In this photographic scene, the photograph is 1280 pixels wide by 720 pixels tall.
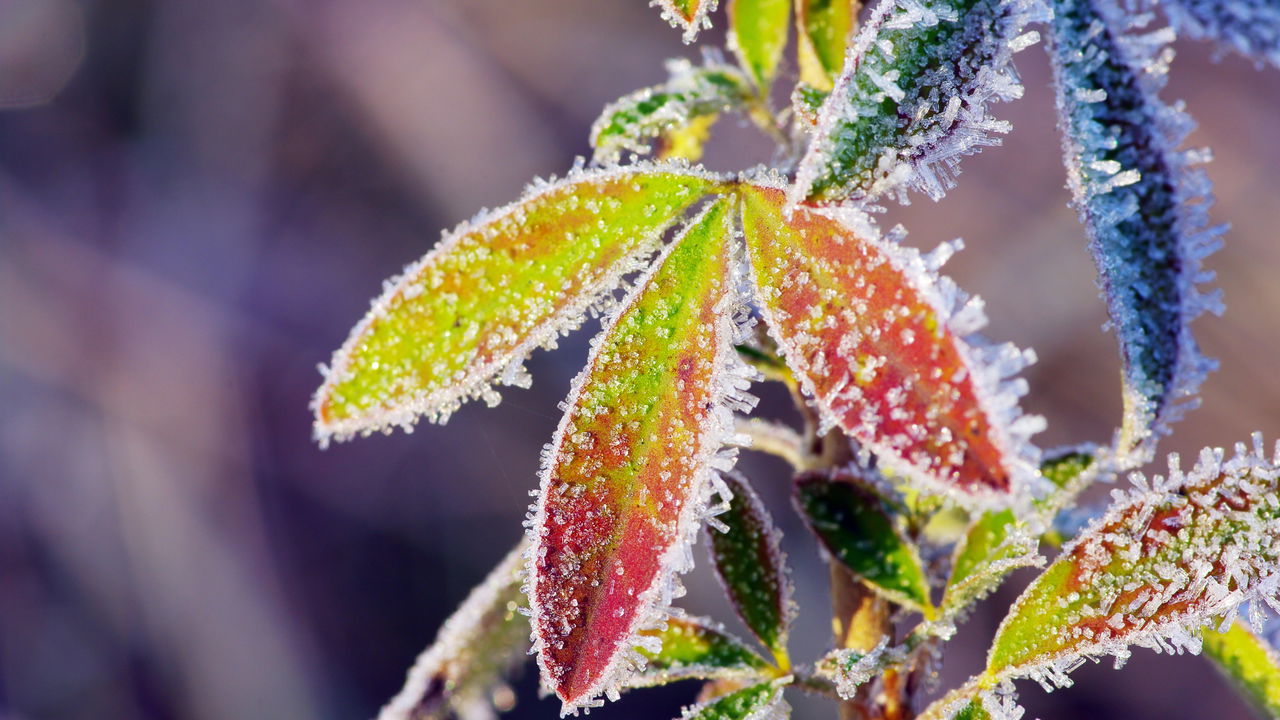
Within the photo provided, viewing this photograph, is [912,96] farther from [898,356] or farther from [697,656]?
[697,656]

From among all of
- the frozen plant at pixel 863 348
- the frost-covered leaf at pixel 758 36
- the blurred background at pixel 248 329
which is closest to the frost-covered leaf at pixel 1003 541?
the frozen plant at pixel 863 348

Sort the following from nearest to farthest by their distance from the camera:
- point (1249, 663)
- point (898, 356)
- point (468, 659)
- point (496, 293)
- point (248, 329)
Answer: point (898, 356) → point (496, 293) → point (1249, 663) → point (468, 659) → point (248, 329)

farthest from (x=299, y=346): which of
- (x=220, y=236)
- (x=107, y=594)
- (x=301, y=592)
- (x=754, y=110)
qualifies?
(x=754, y=110)

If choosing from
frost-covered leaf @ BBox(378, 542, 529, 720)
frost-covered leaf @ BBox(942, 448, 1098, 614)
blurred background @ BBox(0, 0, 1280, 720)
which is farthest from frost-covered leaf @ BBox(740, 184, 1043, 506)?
blurred background @ BBox(0, 0, 1280, 720)

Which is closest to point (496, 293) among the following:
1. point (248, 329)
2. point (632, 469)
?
point (632, 469)

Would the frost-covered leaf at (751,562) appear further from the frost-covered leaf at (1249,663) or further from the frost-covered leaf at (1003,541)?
the frost-covered leaf at (1249,663)

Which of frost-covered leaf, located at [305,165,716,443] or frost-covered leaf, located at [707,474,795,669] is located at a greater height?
frost-covered leaf, located at [305,165,716,443]

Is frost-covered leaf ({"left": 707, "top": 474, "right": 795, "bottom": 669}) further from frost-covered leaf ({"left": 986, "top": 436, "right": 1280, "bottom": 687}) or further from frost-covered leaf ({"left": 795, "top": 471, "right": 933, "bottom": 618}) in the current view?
frost-covered leaf ({"left": 986, "top": 436, "right": 1280, "bottom": 687})
